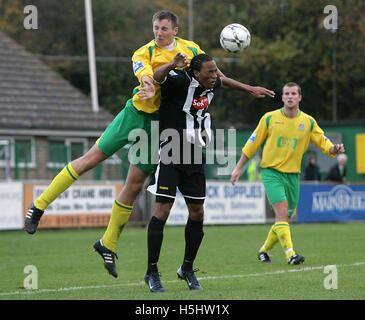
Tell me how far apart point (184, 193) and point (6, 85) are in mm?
25078

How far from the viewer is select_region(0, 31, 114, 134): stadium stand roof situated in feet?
102

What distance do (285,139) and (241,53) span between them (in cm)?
3299

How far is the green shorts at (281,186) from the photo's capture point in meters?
11.5

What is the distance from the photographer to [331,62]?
135 feet

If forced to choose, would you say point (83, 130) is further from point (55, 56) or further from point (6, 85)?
point (55, 56)

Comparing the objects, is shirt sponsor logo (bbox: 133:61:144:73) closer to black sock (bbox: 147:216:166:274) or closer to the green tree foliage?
black sock (bbox: 147:216:166:274)

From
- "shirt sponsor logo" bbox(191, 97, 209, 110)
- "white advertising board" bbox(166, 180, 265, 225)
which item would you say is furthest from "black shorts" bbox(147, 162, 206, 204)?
"white advertising board" bbox(166, 180, 265, 225)

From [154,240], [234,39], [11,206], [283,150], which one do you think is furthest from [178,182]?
[11,206]

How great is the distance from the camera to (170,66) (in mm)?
7664

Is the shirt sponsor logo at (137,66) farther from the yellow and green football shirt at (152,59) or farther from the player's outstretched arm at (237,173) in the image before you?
the player's outstretched arm at (237,173)

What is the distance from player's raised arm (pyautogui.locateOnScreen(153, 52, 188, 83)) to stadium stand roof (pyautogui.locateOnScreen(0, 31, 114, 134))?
74.5 feet

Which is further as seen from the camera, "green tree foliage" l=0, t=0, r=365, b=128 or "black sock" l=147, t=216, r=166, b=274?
"green tree foliage" l=0, t=0, r=365, b=128

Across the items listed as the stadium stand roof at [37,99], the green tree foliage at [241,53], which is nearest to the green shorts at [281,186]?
the stadium stand roof at [37,99]

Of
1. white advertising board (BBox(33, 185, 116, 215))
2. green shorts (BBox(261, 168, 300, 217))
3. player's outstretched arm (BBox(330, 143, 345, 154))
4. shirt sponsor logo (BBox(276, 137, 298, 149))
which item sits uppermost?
shirt sponsor logo (BBox(276, 137, 298, 149))
